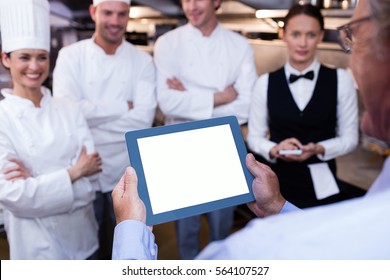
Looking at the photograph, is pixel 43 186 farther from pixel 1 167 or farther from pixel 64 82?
pixel 64 82

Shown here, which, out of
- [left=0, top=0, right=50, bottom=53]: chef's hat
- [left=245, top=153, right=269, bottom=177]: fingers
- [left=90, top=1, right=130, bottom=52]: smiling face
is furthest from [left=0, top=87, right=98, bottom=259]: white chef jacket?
[left=245, top=153, right=269, bottom=177]: fingers

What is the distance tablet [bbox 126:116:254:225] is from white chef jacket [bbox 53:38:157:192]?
0.84 metres

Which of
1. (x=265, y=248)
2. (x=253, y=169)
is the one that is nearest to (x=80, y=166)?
(x=253, y=169)

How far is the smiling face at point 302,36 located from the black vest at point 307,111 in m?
0.09

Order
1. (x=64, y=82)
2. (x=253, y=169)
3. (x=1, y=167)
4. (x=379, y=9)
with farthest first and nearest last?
(x=64, y=82) < (x=1, y=167) < (x=253, y=169) < (x=379, y=9)

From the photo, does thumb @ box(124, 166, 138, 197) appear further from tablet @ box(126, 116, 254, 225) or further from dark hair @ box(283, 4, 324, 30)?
dark hair @ box(283, 4, 324, 30)

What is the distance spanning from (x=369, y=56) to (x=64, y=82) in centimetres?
129

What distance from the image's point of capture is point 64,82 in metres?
1.69

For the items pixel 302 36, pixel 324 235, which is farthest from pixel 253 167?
pixel 302 36

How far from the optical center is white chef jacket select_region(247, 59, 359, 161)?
1.75 m

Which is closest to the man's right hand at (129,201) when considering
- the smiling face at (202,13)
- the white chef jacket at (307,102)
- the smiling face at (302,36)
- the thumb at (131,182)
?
the thumb at (131,182)

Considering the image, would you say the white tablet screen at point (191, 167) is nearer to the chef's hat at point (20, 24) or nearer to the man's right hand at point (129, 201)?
the man's right hand at point (129, 201)

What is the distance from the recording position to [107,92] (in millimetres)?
1788

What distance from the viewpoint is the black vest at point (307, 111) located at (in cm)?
174
